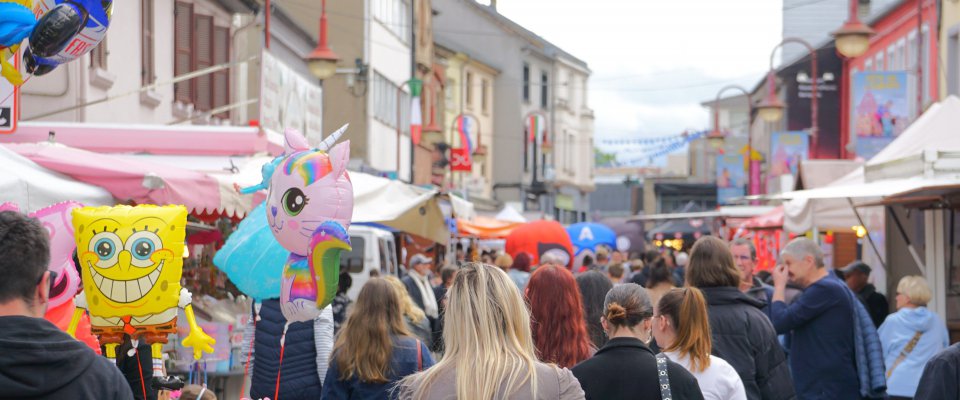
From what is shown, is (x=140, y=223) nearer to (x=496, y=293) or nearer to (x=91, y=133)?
(x=496, y=293)

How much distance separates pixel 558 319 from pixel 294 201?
137 centimetres

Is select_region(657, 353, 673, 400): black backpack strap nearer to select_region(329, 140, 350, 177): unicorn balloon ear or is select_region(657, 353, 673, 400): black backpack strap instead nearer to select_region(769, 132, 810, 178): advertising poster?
select_region(329, 140, 350, 177): unicorn balloon ear

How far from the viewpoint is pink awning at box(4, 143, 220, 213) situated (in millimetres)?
9562

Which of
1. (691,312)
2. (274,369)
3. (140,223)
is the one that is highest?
(140,223)

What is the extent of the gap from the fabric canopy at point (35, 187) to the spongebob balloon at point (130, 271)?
274cm

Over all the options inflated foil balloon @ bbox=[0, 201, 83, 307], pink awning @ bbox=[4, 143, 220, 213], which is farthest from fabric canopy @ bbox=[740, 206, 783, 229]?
inflated foil balloon @ bbox=[0, 201, 83, 307]

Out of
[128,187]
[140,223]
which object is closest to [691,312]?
[140,223]

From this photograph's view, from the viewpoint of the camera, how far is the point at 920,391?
5035mm

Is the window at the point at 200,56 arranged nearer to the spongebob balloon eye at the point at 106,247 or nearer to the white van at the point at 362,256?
the white van at the point at 362,256

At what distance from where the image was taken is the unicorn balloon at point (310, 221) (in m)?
6.26

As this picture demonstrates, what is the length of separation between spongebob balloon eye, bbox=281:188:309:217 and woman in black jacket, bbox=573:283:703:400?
169cm

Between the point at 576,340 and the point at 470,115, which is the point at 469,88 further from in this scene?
the point at 576,340

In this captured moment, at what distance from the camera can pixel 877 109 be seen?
22.4 metres

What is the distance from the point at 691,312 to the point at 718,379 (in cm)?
33
